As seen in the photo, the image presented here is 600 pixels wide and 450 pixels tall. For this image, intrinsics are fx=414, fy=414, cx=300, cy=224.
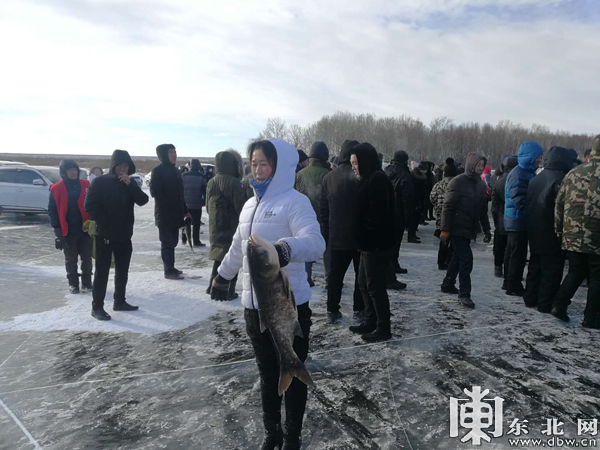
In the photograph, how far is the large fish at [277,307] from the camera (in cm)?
207

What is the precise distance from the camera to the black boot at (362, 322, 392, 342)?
13.9 ft

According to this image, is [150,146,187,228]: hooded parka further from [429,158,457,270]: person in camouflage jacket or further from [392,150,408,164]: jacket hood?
[429,158,457,270]: person in camouflage jacket

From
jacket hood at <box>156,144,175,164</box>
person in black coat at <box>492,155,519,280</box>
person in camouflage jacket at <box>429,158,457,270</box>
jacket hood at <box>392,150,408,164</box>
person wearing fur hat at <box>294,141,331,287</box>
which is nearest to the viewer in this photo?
person wearing fur hat at <box>294,141,331,287</box>

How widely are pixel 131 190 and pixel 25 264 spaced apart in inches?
166

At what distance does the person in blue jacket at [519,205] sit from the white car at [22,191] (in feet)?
45.7

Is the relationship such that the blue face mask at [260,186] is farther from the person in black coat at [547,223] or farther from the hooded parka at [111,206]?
the person in black coat at [547,223]

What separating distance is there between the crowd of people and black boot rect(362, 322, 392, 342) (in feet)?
0.03

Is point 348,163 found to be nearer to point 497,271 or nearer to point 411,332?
point 411,332

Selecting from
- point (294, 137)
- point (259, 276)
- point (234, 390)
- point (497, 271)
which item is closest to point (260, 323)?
point (259, 276)

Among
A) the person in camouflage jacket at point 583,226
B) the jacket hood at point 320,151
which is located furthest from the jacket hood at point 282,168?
the person in camouflage jacket at point 583,226

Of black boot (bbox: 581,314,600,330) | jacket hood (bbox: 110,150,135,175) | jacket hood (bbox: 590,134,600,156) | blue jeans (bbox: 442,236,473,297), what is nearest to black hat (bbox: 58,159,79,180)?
jacket hood (bbox: 110,150,135,175)

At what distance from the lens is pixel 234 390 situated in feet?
10.9

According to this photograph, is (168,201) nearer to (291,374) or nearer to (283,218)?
(283,218)

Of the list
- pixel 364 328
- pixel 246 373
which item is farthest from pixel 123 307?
pixel 364 328
